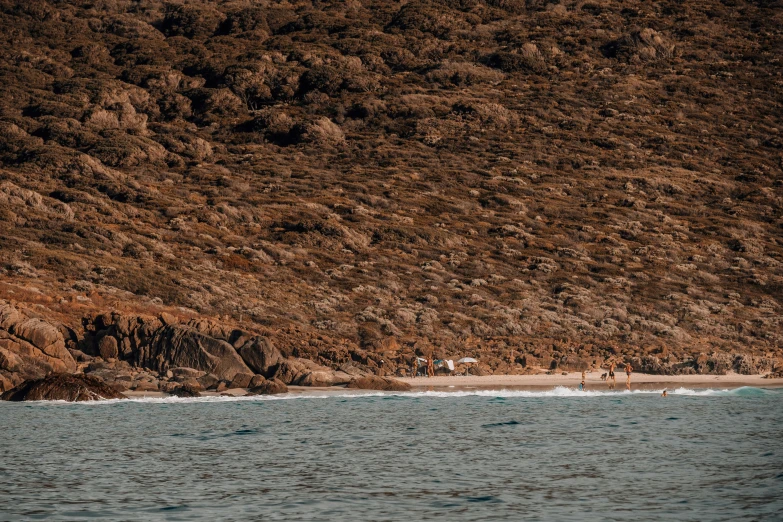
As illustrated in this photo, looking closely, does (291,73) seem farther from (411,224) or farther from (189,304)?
(189,304)

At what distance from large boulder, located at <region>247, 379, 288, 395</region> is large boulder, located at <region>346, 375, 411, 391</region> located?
407 centimetres

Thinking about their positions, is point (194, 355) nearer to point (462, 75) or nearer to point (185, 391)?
point (185, 391)

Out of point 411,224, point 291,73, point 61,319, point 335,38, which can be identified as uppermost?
point 335,38

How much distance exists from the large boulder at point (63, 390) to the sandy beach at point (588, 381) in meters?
16.7

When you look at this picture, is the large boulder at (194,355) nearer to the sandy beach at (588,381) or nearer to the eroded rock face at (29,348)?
the eroded rock face at (29,348)

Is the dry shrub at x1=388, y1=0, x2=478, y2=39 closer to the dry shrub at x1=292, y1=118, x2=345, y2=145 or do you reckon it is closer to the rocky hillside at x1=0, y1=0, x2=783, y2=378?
the rocky hillside at x1=0, y1=0, x2=783, y2=378

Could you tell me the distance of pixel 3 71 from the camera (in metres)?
123

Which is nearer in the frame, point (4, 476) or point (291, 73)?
point (4, 476)

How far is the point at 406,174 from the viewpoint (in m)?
102

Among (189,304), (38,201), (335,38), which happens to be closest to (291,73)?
(335,38)

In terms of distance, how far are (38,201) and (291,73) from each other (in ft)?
168

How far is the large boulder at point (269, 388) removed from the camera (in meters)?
43.8

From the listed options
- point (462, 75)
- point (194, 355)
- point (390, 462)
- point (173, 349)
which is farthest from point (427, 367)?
point (462, 75)

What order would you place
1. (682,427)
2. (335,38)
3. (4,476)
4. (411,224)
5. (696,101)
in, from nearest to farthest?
(4,476), (682,427), (411,224), (696,101), (335,38)
